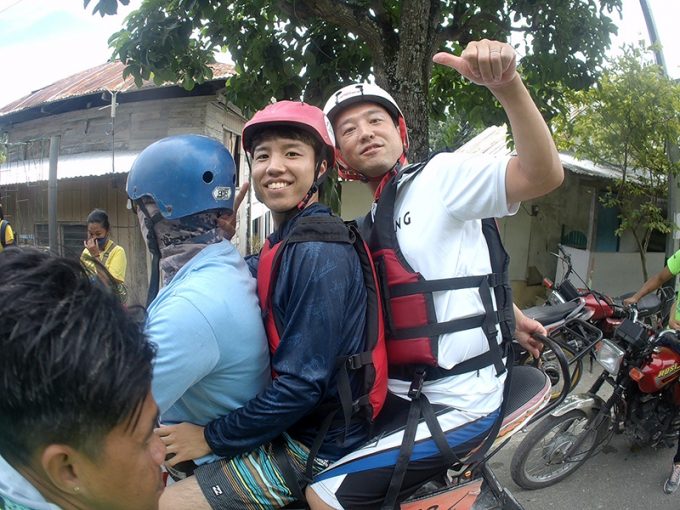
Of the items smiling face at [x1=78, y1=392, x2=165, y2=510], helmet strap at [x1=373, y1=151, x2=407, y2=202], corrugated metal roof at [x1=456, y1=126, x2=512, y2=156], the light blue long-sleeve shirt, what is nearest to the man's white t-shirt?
helmet strap at [x1=373, y1=151, x2=407, y2=202]

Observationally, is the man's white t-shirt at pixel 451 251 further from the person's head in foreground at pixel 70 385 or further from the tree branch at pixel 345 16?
the tree branch at pixel 345 16

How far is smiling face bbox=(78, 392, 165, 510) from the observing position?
787mm

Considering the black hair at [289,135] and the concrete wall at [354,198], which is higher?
the black hair at [289,135]

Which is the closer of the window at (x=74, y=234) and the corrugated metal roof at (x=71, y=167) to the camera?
the corrugated metal roof at (x=71, y=167)

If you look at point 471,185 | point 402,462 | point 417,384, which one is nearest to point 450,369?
point 417,384

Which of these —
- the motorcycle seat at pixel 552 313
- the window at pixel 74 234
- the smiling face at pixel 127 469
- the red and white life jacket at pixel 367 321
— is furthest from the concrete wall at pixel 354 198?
the smiling face at pixel 127 469

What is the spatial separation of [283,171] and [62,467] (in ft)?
3.91

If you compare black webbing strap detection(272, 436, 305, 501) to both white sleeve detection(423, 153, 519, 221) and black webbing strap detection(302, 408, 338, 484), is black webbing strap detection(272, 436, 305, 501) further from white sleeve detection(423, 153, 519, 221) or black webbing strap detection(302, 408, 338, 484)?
white sleeve detection(423, 153, 519, 221)

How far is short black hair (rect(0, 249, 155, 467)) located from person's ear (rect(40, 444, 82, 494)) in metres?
0.01

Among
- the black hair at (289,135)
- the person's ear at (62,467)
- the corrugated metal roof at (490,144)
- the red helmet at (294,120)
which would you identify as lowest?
the person's ear at (62,467)

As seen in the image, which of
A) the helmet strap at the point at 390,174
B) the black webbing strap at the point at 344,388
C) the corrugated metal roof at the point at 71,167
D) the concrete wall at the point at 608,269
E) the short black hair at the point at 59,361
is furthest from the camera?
the concrete wall at the point at 608,269

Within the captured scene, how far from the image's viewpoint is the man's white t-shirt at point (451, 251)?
1.64 m

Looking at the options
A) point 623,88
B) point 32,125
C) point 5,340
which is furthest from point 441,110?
point 32,125

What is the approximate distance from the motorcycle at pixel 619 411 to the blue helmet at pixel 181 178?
2.87m
